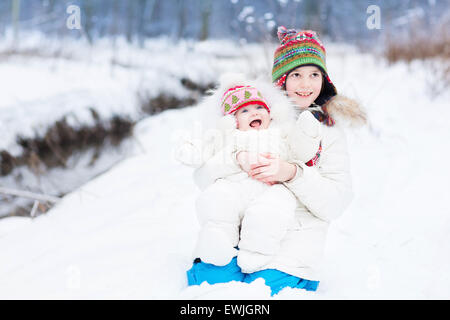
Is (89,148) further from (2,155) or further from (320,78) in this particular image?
(320,78)

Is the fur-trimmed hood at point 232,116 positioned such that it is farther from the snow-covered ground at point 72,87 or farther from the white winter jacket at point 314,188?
the snow-covered ground at point 72,87

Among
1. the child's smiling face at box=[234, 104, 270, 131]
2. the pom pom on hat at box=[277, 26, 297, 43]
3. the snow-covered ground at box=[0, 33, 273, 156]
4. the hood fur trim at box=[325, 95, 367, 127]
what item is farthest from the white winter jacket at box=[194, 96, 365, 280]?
the snow-covered ground at box=[0, 33, 273, 156]

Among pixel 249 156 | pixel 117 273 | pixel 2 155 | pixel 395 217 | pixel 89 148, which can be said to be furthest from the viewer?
pixel 89 148

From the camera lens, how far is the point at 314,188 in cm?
125

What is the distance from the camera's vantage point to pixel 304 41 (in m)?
1.35

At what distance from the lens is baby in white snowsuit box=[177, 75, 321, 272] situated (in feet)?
3.77

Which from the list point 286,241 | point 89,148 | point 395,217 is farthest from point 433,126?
point 89,148

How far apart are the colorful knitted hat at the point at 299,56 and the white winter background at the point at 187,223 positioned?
192mm

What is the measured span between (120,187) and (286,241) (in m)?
1.71

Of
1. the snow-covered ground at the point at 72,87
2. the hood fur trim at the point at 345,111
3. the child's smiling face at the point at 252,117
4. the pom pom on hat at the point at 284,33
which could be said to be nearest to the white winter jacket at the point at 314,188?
the hood fur trim at the point at 345,111

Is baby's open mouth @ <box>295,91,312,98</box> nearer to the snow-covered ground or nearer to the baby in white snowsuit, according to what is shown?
the baby in white snowsuit

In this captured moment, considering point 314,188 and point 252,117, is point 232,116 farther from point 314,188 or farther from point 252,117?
point 314,188

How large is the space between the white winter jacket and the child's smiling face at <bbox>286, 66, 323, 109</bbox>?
0.10 metres

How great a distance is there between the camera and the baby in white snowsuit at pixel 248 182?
115 centimetres
